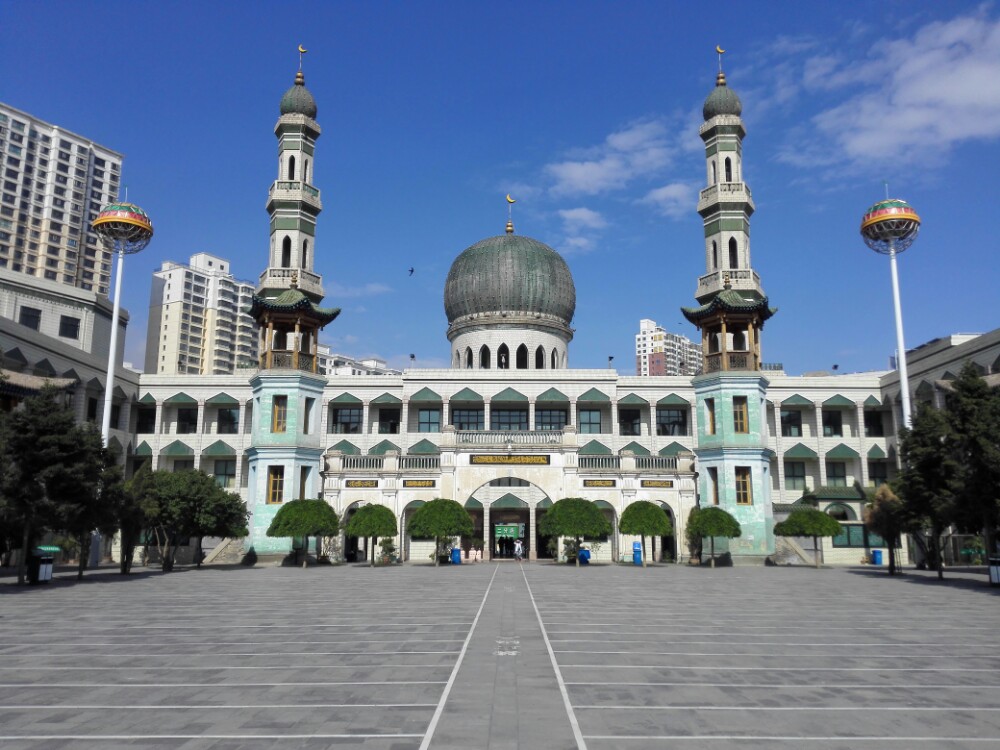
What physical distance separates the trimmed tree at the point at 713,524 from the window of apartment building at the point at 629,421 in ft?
68.7

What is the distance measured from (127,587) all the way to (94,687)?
21.0 meters

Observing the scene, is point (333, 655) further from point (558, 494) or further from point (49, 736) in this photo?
point (558, 494)

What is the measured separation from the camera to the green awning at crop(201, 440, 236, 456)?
2522 inches

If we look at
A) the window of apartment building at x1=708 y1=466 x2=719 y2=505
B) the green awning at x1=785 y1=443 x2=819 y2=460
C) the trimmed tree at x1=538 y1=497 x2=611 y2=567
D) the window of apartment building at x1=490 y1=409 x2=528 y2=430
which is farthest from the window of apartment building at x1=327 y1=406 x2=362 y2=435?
the green awning at x1=785 y1=443 x2=819 y2=460

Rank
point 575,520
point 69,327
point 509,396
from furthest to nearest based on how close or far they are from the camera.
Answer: point 509,396 < point 69,327 < point 575,520

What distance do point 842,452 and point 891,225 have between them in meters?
19.2

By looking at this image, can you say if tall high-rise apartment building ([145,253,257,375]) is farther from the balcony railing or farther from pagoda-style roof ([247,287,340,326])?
the balcony railing

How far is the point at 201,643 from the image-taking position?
15555 mm

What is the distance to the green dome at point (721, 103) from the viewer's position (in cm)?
5572

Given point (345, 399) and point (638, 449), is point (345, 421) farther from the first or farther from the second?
point (638, 449)

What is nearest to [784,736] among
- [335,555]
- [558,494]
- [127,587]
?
[127,587]

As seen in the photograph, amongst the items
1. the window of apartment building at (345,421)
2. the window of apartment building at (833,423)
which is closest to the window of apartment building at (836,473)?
the window of apartment building at (833,423)

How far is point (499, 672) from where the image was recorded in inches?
484

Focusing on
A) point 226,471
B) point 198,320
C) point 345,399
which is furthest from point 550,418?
point 198,320
